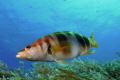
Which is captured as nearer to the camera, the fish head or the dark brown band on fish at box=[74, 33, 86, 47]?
the fish head

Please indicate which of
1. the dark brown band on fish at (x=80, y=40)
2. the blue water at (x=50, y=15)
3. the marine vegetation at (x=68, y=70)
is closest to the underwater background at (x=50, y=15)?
the blue water at (x=50, y=15)

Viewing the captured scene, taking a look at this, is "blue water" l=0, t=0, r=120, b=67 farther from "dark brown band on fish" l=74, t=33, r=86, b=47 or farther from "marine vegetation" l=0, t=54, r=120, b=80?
"dark brown band on fish" l=74, t=33, r=86, b=47

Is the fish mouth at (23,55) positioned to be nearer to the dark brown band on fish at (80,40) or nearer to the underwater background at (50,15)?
the dark brown band on fish at (80,40)

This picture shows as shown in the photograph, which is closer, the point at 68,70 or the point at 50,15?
the point at 68,70

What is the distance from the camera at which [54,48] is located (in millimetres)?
1428

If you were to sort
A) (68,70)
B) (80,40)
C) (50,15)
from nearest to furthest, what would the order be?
(80,40), (68,70), (50,15)

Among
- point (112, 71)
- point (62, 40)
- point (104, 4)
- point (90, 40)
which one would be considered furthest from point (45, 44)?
point (104, 4)

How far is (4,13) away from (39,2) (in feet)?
33.4

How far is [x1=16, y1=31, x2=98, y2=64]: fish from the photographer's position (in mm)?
1387

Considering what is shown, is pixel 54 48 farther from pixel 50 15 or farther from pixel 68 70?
pixel 50 15

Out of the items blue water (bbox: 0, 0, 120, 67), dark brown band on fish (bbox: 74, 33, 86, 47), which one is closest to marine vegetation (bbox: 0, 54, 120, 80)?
dark brown band on fish (bbox: 74, 33, 86, 47)

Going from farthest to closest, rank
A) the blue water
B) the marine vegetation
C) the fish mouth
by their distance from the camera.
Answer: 1. the blue water
2. the marine vegetation
3. the fish mouth

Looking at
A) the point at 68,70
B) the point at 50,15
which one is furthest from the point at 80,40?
the point at 50,15

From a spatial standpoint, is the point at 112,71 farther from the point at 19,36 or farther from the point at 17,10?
the point at 19,36
